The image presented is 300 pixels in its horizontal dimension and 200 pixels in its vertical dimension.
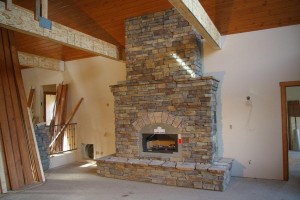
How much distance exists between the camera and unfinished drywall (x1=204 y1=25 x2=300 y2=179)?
4688mm

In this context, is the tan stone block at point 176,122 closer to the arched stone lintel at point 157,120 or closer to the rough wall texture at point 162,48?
the arched stone lintel at point 157,120

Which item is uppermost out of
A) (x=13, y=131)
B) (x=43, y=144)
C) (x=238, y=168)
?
(x=13, y=131)

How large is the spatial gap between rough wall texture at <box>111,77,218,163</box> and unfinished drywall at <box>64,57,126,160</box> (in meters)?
1.22

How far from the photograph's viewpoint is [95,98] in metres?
6.89

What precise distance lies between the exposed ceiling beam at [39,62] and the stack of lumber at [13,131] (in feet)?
4.75

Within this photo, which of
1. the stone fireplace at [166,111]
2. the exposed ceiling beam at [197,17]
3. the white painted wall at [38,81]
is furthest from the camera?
the white painted wall at [38,81]

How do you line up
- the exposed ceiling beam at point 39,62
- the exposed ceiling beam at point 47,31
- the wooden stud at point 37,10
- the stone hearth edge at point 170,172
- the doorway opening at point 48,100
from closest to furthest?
the wooden stud at point 37,10
the exposed ceiling beam at point 47,31
the stone hearth edge at point 170,172
the exposed ceiling beam at point 39,62
the doorway opening at point 48,100

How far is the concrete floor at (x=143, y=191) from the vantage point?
3.98 metres

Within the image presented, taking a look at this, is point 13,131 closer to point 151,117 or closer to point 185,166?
point 151,117

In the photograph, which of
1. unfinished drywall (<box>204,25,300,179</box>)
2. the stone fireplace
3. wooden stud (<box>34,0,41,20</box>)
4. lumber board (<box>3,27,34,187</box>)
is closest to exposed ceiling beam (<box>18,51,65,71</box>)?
lumber board (<box>3,27,34,187</box>)

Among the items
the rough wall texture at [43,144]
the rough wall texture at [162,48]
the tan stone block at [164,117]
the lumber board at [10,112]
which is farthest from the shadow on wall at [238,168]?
the rough wall texture at [43,144]

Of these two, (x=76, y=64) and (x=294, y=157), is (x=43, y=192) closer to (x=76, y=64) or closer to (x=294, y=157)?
(x=76, y=64)

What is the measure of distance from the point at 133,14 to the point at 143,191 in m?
3.72

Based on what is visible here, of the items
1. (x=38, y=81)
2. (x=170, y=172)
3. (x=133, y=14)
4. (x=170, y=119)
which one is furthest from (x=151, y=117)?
(x=38, y=81)
